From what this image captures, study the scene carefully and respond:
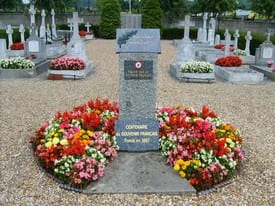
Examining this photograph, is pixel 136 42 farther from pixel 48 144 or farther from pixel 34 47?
pixel 34 47

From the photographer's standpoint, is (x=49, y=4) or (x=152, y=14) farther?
(x=49, y=4)

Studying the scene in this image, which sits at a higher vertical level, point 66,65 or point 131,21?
point 131,21

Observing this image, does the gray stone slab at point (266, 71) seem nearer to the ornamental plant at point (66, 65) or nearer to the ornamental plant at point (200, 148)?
the ornamental plant at point (66, 65)

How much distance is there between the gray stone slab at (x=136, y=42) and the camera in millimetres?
4406

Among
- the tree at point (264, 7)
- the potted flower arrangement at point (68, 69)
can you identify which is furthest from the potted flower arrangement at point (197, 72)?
the tree at point (264, 7)

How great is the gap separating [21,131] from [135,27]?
8.99 ft

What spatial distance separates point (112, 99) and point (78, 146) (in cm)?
409

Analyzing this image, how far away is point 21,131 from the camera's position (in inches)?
232

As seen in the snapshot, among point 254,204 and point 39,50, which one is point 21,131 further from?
point 39,50

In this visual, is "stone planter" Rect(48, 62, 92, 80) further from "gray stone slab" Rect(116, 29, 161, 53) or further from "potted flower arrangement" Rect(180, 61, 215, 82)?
"gray stone slab" Rect(116, 29, 161, 53)

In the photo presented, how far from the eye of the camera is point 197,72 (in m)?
Answer: 10.9

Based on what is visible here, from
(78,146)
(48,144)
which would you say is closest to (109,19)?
(48,144)

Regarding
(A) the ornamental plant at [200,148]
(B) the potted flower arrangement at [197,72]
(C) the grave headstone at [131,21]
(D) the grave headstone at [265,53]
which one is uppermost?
(C) the grave headstone at [131,21]

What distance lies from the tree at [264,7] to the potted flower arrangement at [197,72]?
64.2ft
